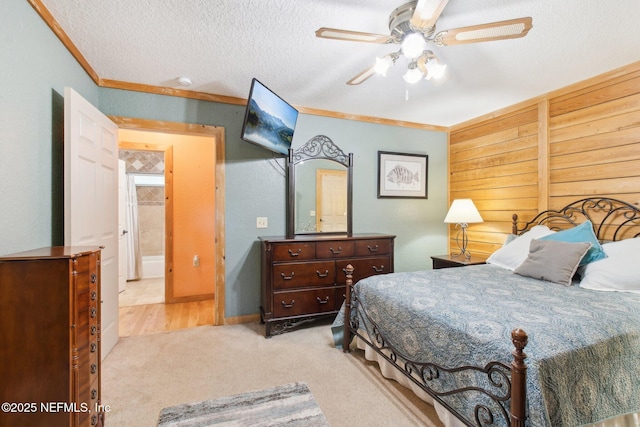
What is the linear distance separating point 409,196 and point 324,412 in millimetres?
2992

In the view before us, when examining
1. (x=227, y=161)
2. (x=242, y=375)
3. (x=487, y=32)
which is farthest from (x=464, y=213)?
(x=242, y=375)

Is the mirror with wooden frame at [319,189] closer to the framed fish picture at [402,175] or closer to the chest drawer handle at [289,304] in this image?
the framed fish picture at [402,175]

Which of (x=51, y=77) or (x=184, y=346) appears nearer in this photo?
(x=51, y=77)

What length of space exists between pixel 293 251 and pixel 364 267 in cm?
84

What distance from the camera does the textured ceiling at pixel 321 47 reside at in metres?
1.79

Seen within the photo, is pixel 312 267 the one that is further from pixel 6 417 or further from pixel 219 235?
pixel 6 417

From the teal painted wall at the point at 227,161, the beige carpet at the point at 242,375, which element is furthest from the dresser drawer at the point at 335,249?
the beige carpet at the point at 242,375

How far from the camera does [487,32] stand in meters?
1.58

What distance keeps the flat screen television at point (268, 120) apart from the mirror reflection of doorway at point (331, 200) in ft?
1.89

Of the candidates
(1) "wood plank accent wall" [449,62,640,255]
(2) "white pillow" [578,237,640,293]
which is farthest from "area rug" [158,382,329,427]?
(1) "wood plank accent wall" [449,62,640,255]

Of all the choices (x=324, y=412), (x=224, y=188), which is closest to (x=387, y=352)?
(x=324, y=412)

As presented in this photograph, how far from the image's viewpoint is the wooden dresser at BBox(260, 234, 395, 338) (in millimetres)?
2854

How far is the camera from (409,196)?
4.06 metres

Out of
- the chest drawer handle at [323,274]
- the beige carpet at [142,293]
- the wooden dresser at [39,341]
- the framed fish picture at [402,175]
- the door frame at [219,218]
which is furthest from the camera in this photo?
the beige carpet at [142,293]
